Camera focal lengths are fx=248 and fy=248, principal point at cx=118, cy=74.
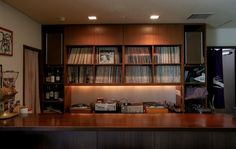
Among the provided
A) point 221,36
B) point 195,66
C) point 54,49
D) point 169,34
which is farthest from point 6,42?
point 221,36

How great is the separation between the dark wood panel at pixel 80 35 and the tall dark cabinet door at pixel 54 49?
0.50ft

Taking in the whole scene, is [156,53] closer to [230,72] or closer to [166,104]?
[166,104]

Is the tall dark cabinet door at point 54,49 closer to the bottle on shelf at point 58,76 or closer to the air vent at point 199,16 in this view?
the bottle on shelf at point 58,76

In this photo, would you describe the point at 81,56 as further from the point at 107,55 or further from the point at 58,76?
the point at 58,76

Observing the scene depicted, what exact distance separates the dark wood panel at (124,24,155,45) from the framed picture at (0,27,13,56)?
210cm

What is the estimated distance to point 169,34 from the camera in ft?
15.8

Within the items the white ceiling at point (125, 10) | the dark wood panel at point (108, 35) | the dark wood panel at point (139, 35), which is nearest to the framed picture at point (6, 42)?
the white ceiling at point (125, 10)

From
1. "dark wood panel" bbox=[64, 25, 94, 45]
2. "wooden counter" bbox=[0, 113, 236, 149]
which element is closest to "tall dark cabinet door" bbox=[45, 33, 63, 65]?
"dark wood panel" bbox=[64, 25, 94, 45]

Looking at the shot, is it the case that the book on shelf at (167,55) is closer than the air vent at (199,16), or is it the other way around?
the air vent at (199,16)

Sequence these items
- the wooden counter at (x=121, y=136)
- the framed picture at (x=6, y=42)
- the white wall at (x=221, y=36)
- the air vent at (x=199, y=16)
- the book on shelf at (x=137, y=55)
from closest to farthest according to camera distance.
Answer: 1. the wooden counter at (x=121, y=136)
2. the framed picture at (x=6, y=42)
3. the air vent at (x=199, y=16)
4. the book on shelf at (x=137, y=55)
5. the white wall at (x=221, y=36)

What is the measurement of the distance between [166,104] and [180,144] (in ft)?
9.16

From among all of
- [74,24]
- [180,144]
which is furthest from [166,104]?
[180,144]

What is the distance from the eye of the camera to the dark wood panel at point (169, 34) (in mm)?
4785

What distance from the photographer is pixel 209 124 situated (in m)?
2.18
